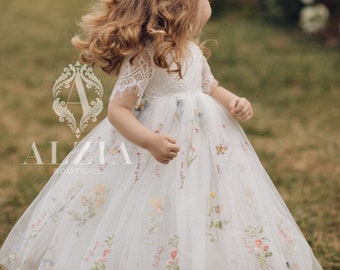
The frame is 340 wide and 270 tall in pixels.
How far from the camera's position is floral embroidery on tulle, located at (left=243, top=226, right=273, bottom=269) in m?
2.08

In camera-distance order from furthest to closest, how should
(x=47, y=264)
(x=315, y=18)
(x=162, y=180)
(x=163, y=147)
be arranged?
(x=315, y=18) → (x=47, y=264) → (x=162, y=180) → (x=163, y=147)

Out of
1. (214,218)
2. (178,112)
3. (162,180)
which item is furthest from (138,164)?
(214,218)

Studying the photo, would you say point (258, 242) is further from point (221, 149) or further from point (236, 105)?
point (236, 105)

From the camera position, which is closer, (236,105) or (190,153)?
(190,153)

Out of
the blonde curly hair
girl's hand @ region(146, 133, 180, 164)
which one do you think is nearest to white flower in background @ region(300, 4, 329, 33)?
the blonde curly hair

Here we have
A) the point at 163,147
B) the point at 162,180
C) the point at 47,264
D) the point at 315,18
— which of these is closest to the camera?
the point at 163,147

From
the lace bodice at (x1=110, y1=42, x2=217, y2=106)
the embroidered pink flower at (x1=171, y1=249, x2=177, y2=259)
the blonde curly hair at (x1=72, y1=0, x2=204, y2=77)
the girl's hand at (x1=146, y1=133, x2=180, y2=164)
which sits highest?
the blonde curly hair at (x1=72, y1=0, x2=204, y2=77)

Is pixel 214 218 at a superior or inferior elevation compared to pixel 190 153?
inferior

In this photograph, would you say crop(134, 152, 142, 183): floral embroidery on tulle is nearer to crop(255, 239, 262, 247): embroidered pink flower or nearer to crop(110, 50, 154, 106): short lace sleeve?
crop(110, 50, 154, 106): short lace sleeve

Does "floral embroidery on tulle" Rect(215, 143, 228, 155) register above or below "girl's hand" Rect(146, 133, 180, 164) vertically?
below

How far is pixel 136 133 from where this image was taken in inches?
81.0

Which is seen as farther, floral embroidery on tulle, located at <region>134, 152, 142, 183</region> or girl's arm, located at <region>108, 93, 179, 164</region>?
floral embroidery on tulle, located at <region>134, 152, 142, 183</region>

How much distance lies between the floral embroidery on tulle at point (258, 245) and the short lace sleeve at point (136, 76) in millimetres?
613
